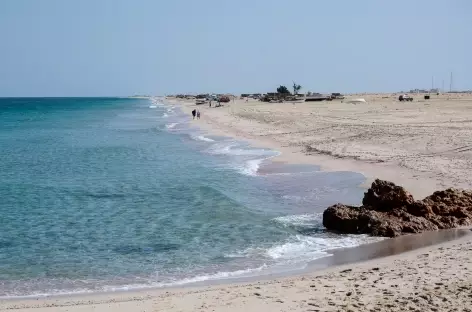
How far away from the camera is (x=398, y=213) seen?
43.0ft

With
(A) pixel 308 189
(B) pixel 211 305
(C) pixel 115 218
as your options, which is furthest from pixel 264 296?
(A) pixel 308 189

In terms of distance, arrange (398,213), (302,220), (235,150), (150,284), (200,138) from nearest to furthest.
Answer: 1. (150,284)
2. (398,213)
3. (302,220)
4. (235,150)
5. (200,138)

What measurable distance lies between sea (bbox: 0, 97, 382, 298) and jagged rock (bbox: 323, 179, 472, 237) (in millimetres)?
444

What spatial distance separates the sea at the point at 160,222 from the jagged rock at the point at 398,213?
0.44 meters

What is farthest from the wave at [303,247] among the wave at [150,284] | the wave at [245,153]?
the wave at [245,153]

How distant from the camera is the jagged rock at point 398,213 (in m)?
12.6

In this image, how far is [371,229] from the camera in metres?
12.7

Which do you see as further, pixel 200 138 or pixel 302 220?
pixel 200 138

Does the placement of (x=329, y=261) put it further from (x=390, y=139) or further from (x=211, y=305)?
(x=390, y=139)

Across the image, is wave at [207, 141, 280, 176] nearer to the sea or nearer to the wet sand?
the sea

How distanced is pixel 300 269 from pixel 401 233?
10.7 ft

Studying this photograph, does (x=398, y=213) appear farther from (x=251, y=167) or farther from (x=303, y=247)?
(x=251, y=167)

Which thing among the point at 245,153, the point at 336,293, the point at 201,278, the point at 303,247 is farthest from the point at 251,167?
the point at 336,293

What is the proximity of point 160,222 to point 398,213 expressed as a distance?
6350mm
